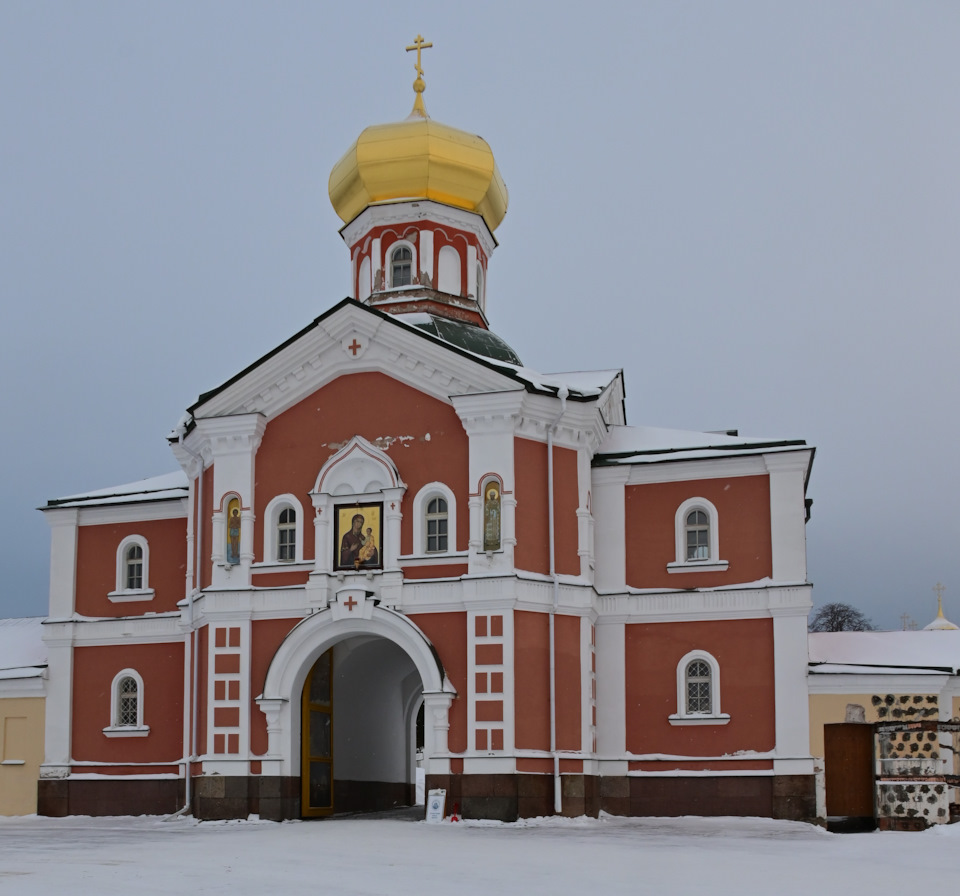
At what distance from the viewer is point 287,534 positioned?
2273cm

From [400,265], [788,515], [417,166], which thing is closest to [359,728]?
[400,265]

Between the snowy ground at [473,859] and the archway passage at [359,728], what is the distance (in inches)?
88.5

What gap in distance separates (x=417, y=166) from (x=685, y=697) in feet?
37.1

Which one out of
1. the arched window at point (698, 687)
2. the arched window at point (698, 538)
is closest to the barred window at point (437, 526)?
the arched window at point (698, 538)

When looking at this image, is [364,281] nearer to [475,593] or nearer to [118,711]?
[475,593]

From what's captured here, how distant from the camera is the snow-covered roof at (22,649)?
2630 centimetres

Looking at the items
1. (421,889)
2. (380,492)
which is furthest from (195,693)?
(421,889)

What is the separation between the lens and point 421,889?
11.9 metres

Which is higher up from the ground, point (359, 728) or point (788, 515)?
point (788, 515)

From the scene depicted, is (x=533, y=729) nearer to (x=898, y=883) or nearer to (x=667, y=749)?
(x=667, y=749)

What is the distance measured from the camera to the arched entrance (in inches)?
843

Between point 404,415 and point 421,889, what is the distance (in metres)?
11.5

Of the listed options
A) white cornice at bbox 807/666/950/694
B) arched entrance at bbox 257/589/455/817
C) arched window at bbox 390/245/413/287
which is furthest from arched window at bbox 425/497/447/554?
white cornice at bbox 807/666/950/694

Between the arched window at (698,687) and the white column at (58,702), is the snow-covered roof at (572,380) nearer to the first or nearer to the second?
the arched window at (698,687)
